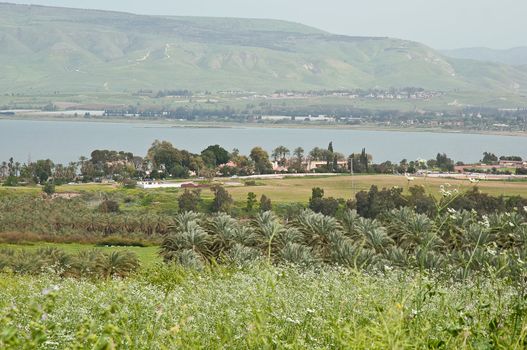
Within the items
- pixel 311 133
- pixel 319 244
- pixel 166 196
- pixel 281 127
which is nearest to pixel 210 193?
pixel 166 196

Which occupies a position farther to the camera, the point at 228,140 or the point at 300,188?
the point at 228,140

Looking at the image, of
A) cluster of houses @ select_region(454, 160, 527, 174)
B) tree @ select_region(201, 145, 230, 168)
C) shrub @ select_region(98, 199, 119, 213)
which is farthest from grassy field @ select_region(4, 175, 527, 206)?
cluster of houses @ select_region(454, 160, 527, 174)

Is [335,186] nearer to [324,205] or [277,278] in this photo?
[324,205]

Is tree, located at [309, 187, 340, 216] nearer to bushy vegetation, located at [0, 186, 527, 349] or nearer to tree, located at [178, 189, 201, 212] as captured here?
bushy vegetation, located at [0, 186, 527, 349]

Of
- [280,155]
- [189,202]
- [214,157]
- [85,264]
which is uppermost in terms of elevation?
[85,264]

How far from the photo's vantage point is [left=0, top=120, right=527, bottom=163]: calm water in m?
119

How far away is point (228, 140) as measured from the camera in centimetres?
14188

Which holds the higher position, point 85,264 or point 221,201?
point 85,264

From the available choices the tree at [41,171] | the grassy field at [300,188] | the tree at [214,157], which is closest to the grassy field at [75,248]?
the grassy field at [300,188]

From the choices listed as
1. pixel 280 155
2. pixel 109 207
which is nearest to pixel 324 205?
pixel 109 207

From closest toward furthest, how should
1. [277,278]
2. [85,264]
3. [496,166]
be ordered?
[277,278] → [85,264] → [496,166]

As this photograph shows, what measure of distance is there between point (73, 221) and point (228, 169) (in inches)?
1356

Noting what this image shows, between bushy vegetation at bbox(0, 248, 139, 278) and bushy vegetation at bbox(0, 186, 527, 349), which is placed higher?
bushy vegetation at bbox(0, 186, 527, 349)

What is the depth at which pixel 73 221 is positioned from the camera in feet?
140
